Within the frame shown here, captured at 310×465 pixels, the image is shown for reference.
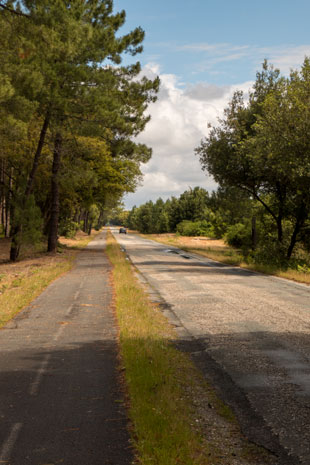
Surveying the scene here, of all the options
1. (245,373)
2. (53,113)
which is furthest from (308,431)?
(53,113)

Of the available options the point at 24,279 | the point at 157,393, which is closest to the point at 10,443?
the point at 157,393

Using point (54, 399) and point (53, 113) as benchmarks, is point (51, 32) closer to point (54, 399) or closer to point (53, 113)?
point (53, 113)

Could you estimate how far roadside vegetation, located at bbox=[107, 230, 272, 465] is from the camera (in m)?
3.29

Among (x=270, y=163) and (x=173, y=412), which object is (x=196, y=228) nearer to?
(x=270, y=163)

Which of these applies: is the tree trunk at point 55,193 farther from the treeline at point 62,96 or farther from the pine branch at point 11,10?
the pine branch at point 11,10

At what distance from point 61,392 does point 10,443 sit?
1192mm

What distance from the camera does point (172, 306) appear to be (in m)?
10.3

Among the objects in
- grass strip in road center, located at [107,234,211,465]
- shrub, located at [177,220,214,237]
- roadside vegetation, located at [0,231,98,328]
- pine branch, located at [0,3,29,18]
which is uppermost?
pine branch, located at [0,3,29,18]

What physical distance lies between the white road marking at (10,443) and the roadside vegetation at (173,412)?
982mm

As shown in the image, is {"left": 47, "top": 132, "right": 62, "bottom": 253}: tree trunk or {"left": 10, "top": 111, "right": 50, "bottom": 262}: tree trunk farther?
{"left": 47, "top": 132, "right": 62, "bottom": 253}: tree trunk

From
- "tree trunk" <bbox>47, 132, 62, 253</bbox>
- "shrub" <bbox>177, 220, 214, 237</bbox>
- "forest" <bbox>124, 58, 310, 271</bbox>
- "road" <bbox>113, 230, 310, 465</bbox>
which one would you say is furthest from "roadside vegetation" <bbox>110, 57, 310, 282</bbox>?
"shrub" <bbox>177, 220, 214, 237</bbox>

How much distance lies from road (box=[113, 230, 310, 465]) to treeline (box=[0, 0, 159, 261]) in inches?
371

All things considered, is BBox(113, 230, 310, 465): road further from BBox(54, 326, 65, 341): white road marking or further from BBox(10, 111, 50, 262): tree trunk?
BBox(10, 111, 50, 262): tree trunk

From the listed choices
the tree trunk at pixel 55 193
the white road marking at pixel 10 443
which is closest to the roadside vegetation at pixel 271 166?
the tree trunk at pixel 55 193
